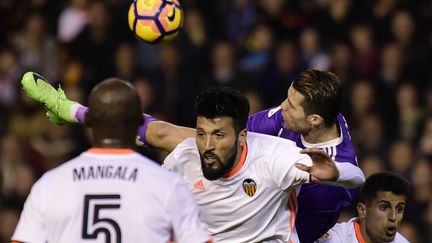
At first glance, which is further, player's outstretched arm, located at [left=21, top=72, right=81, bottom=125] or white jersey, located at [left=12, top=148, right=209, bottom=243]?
player's outstretched arm, located at [left=21, top=72, right=81, bottom=125]

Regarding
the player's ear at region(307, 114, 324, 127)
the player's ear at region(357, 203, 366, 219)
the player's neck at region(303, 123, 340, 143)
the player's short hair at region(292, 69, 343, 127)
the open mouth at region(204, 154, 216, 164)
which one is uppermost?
the player's short hair at region(292, 69, 343, 127)

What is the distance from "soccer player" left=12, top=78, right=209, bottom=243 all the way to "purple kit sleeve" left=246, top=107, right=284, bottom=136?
83.1 inches

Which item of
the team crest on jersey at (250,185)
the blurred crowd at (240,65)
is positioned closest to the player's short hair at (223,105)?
the team crest on jersey at (250,185)

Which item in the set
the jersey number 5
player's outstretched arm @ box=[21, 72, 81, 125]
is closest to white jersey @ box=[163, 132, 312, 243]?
player's outstretched arm @ box=[21, 72, 81, 125]

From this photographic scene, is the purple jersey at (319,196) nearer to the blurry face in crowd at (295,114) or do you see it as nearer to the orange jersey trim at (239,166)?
the blurry face in crowd at (295,114)

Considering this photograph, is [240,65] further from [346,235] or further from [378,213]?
[378,213]

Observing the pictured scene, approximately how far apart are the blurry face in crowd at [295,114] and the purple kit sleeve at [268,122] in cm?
22

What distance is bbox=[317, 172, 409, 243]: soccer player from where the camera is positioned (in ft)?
22.7

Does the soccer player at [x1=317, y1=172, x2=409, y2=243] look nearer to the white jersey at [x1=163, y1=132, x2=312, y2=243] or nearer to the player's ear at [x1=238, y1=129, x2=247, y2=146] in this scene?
the white jersey at [x1=163, y1=132, x2=312, y2=243]

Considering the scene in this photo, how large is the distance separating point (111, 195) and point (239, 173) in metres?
1.57

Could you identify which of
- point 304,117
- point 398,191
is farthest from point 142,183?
point 398,191

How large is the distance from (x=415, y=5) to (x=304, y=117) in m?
5.71

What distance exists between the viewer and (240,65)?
12.1 metres

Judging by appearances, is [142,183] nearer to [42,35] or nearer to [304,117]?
[304,117]
